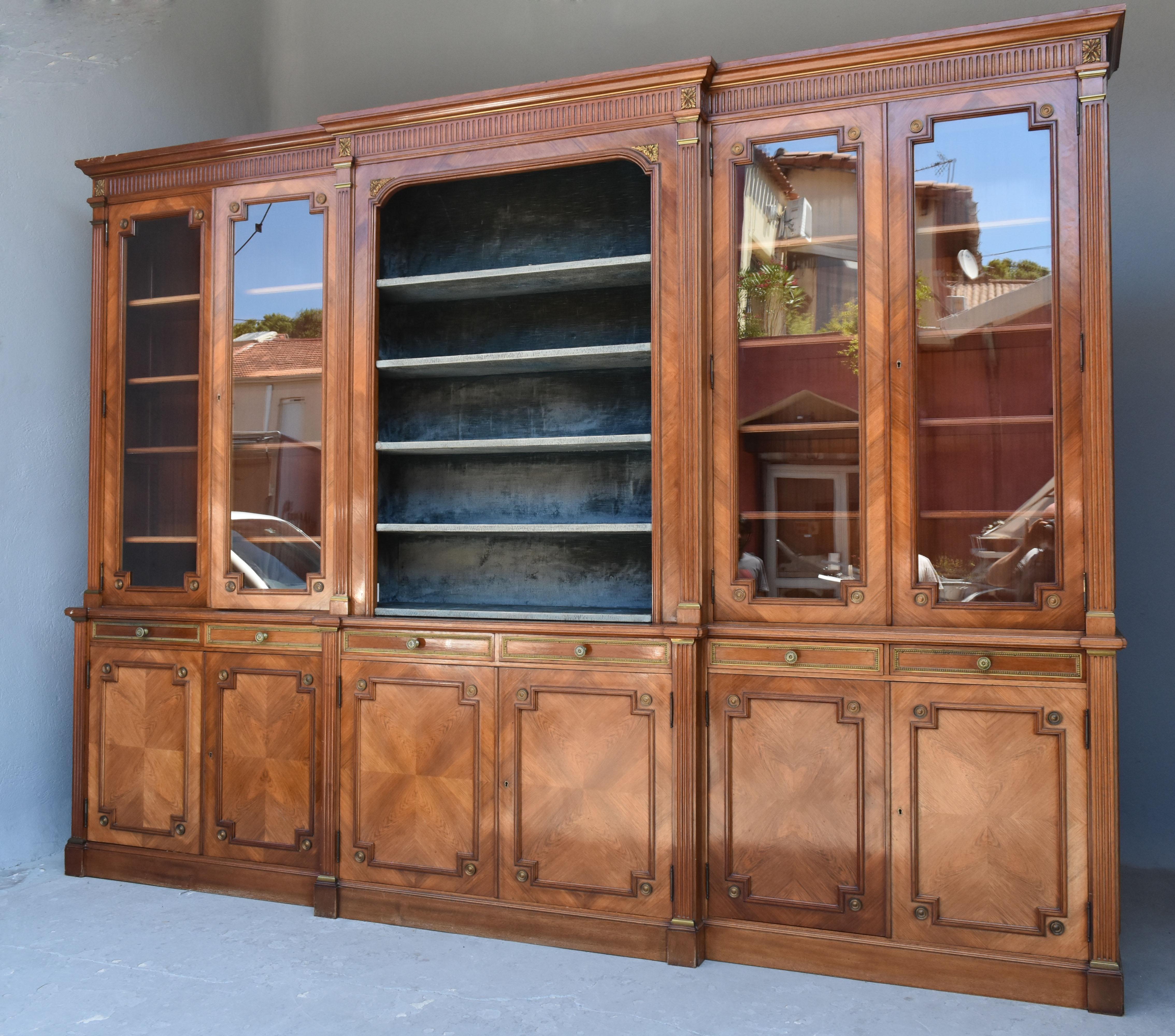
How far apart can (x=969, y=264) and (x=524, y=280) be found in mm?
1474

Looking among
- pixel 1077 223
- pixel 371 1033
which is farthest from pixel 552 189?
pixel 371 1033

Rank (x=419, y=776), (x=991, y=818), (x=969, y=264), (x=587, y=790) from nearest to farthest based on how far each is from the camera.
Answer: (x=991, y=818), (x=969, y=264), (x=587, y=790), (x=419, y=776)

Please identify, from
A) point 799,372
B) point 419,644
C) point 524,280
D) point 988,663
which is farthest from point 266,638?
point 988,663

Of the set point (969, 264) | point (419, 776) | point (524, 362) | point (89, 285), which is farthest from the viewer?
point (89, 285)

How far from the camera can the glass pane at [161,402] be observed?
138 inches

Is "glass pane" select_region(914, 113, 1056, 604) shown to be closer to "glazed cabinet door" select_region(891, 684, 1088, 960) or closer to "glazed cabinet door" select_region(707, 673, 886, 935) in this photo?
"glazed cabinet door" select_region(891, 684, 1088, 960)

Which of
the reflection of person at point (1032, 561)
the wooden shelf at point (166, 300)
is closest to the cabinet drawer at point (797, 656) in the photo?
the reflection of person at point (1032, 561)

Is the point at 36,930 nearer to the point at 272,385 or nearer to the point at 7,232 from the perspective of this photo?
the point at 272,385

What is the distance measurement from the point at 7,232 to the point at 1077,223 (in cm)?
375

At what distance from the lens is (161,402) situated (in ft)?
11.7

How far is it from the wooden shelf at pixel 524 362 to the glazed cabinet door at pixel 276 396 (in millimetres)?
272

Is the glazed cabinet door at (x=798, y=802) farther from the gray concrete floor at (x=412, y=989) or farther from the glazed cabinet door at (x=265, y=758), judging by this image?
the glazed cabinet door at (x=265, y=758)

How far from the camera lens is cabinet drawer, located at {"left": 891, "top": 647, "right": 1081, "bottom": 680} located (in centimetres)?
257

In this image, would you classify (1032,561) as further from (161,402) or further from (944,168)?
(161,402)
